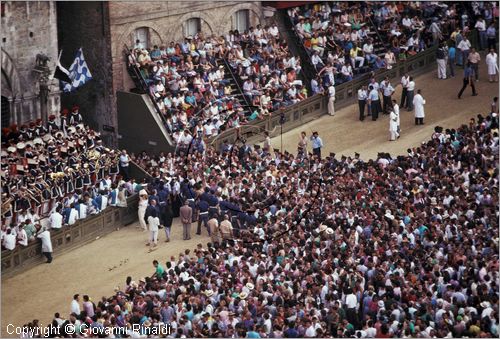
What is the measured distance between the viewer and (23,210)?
178ft

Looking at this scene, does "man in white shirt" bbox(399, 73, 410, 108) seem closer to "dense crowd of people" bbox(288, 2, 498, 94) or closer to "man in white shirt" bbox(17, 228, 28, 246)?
"dense crowd of people" bbox(288, 2, 498, 94)

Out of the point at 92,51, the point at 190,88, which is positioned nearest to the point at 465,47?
the point at 190,88

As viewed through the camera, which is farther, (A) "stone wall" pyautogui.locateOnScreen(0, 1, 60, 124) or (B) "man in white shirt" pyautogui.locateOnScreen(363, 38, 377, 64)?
(B) "man in white shirt" pyautogui.locateOnScreen(363, 38, 377, 64)

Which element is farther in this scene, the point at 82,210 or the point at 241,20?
the point at 241,20

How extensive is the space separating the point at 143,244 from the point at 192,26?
13.8 meters

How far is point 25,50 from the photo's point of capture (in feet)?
197

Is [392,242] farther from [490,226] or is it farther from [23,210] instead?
[23,210]

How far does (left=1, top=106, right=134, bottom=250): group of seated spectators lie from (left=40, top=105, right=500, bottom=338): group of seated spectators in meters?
2.11

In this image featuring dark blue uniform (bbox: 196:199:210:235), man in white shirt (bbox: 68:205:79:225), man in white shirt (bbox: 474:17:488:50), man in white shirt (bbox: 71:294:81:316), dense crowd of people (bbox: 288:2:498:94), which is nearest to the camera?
man in white shirt (bbox: 71:294:81:316)

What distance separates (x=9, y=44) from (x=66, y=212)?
8.50 metres

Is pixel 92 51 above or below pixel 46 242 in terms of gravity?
above

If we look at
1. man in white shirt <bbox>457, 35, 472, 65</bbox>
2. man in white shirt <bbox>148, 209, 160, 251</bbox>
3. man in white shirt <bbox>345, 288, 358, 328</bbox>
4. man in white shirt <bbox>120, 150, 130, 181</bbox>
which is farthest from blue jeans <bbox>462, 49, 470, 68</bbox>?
man in white shirt <bbox>345, 288, 358, 328</bbox>

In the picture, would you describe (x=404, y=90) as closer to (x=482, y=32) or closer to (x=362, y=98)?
(x=362, y=98)

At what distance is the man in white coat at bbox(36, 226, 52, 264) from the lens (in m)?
52.8
